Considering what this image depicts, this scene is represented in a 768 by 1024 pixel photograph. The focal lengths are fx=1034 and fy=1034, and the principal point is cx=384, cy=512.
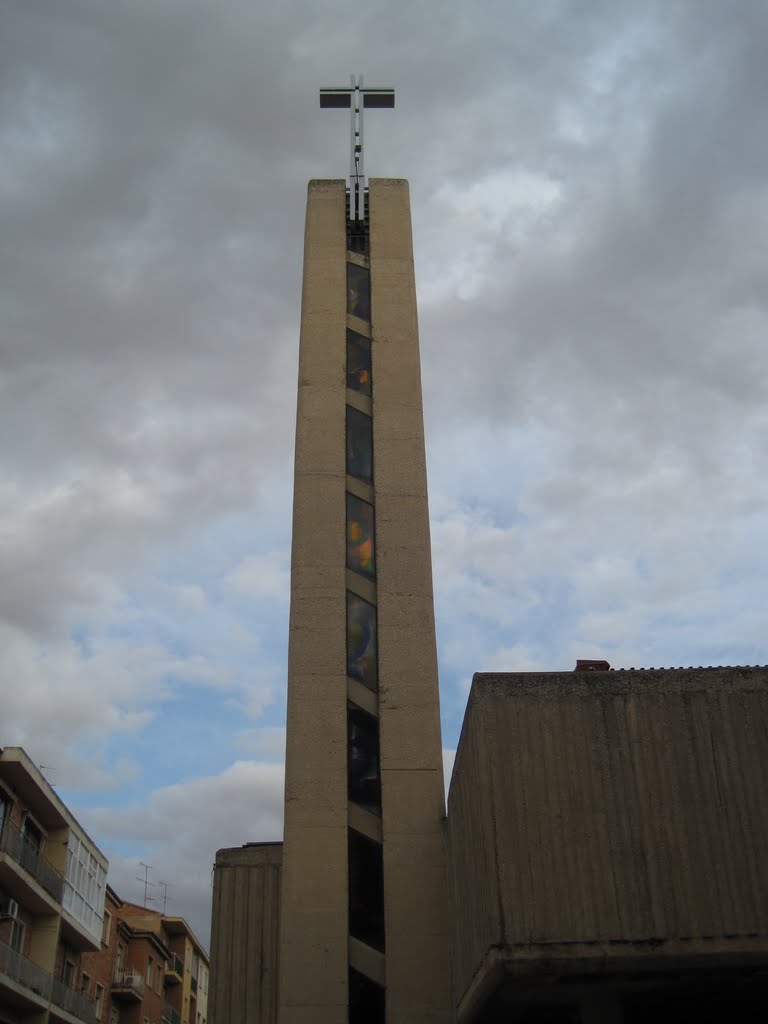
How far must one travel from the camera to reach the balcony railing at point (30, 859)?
37000mm

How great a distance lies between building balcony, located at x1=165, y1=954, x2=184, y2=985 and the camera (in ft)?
212

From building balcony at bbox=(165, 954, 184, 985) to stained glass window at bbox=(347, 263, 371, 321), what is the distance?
49.2 metres

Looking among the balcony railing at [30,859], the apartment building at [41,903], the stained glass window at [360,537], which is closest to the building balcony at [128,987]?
the apartment building at [41,903]

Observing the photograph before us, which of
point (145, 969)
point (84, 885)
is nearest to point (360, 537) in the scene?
point (84, 885)

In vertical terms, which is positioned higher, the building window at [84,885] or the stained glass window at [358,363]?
the stained glass window at [358,363]

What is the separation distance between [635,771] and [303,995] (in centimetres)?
1020

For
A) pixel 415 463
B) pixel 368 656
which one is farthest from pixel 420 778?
pixel 415 463

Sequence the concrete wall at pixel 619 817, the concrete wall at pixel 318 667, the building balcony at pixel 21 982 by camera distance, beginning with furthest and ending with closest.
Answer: the building balcony at pixel 21 982 < the concrete wall at pixel 318 667 < the concrete wall at pixel 619 817

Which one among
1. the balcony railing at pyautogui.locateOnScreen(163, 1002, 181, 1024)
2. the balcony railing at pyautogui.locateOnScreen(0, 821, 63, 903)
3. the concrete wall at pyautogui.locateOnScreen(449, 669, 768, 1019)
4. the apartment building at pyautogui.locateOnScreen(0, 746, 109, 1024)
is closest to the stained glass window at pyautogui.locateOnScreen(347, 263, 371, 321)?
the concrete wall at pyautogui.locateOnScreen(449, 669, 768, 1019)

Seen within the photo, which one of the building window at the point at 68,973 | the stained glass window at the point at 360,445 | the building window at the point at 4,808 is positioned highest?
the stained glass window at the point at 360,445

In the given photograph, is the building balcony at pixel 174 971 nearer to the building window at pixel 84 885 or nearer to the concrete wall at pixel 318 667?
the building window at pixel 84 885

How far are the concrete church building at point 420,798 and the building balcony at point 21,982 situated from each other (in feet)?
51.3

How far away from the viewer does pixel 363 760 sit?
23797 millimetres

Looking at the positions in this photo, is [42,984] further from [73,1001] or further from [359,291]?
[359,291]
